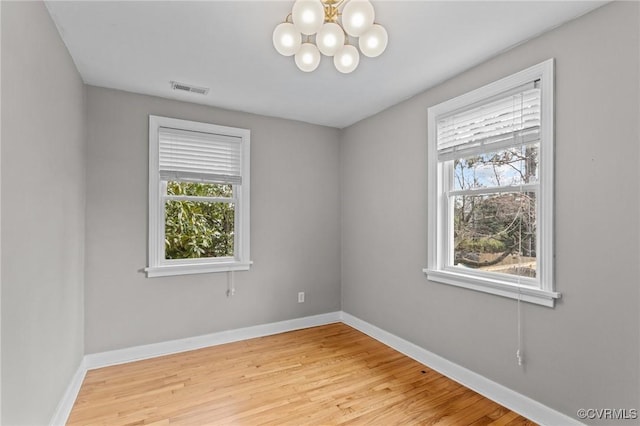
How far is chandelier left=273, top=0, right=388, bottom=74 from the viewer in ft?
4.71

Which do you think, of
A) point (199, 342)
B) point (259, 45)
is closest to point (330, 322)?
point (199, 342)

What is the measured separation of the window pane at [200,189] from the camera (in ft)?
11.0

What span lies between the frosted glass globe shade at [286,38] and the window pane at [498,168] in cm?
171

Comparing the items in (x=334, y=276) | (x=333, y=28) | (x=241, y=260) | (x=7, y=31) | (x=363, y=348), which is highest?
(x=333, y=28)

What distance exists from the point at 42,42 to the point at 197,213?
194 cm

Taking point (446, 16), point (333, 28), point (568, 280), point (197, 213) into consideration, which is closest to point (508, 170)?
point (568, 280)

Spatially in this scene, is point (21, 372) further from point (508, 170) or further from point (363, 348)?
point (508, 170)

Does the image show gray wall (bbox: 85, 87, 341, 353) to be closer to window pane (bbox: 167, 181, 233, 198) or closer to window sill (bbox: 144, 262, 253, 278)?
window sill (bbox: 144, 262, 253, 278)

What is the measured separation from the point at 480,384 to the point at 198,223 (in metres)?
2.96

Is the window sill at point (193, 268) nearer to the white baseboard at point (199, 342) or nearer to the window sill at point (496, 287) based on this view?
the white baseboard at point (199, 342)

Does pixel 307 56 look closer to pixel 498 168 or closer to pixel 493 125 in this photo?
pixel 493 125

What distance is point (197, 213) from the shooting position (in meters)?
3.48

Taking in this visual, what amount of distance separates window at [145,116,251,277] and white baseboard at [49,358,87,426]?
3.03 ft

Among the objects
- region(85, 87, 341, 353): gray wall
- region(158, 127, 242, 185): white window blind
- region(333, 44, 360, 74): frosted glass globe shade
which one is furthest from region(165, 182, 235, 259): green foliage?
region(333, 44, 360, 74): frosted glass globe shade
